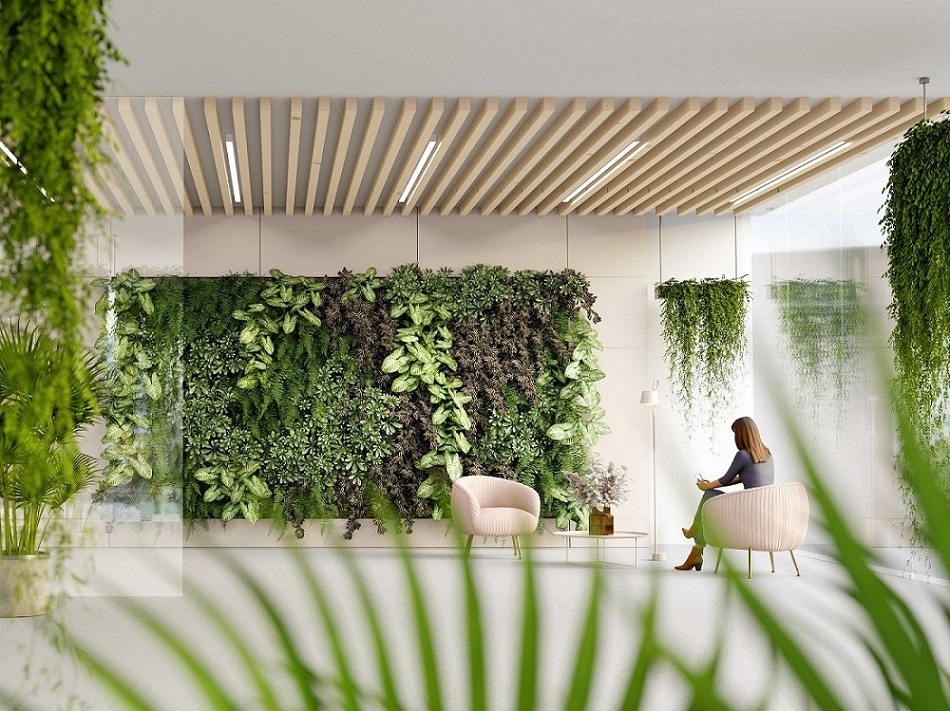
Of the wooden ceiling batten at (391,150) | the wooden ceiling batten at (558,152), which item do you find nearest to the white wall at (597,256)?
the wooden ceiling batten at (558,152)

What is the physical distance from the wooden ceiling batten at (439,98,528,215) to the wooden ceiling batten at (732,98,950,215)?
8.53 ft

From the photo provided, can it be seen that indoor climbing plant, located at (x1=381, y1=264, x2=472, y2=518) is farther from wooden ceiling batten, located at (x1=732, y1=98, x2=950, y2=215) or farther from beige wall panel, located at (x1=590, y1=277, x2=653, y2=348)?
wooden ceiling batten, located at (x1=732, y1=98, x2=950, y2=215)

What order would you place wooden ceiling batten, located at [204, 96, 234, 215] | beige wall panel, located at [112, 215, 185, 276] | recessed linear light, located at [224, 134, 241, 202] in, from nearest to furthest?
beige wall panel, located at [112, 215, 185, 276], wooden ceiling batten, located at [204, 96, 234, 215], recessed linear light, located at [224, 134, 241, 202]

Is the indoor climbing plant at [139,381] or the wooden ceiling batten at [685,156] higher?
the wooden ceiling batten at [685,156]

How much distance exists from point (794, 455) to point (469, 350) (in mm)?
10647

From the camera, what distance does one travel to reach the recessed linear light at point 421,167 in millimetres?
8508

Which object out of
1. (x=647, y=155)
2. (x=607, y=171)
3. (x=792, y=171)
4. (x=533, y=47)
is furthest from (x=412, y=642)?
(x=792, y=171)

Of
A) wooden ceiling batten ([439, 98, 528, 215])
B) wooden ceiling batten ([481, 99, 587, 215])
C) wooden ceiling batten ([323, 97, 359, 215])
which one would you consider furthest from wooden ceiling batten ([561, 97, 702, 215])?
wooden ceiling batten ([323, 97, 359, 215])

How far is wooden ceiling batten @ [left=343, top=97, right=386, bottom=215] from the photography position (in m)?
7.39

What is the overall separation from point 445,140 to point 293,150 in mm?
1219

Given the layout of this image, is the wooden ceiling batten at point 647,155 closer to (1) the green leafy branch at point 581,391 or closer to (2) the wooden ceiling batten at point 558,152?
(2) the wooden ceiling batten at point 558,152

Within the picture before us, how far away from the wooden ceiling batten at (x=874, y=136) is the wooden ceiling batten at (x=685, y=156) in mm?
1016

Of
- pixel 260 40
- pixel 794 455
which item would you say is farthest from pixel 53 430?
pixel 794 455

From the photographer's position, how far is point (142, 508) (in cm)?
660
